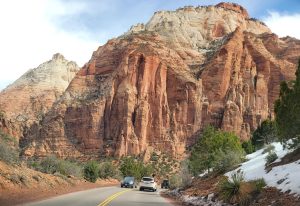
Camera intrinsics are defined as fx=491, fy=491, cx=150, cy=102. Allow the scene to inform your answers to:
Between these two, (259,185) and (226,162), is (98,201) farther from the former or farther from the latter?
(226,162)

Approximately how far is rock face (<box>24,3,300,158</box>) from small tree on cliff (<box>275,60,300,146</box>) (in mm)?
104346

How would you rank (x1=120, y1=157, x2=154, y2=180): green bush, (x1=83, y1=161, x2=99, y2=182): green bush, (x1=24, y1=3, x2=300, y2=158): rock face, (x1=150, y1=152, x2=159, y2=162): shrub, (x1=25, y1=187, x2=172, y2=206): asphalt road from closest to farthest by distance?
(x1=25, y1=187, x2=172, y2=206): asphalt road, (x1=83, y1=161, x2=99, y2=182): green bush, (x1=120, y1=157, x2=154, y2=180): green bush, (x1=150, y1=152, x2=159, y2=162): shrub, (x1=24, y1=3, x2=300, y2=158): rock face

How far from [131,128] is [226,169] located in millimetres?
97042

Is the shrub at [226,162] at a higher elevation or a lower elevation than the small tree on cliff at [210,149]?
lower

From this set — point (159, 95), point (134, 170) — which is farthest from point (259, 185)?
point (159, 95)

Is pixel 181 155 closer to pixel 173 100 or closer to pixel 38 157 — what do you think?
pixel 173 100

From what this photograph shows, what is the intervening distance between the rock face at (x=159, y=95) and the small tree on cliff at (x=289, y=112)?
104346 mm

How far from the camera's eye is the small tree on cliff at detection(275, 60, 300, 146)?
25234 millimetres

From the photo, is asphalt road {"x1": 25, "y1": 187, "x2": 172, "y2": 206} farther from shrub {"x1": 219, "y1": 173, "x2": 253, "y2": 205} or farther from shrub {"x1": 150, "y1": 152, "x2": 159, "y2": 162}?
shrub {"x1": 150, "y1": 152, "x2": 159, "y2": 162}

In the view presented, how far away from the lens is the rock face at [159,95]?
141 meters

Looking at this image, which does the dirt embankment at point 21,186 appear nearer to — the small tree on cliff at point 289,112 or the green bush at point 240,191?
the green bush at point 240,191

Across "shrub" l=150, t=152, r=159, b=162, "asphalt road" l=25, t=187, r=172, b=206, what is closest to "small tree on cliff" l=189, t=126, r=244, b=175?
"asphalt road" l=25, t=187, r=172, b=206

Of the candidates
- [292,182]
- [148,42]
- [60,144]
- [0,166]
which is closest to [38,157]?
[60,144]

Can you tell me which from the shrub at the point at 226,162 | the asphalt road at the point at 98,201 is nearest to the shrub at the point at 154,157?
the shrub at the point at 226,162
